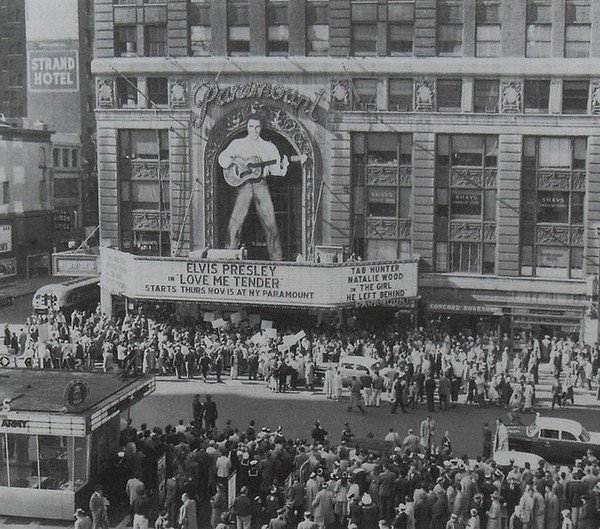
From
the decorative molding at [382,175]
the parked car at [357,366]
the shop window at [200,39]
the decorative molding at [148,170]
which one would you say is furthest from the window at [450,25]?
the parked car at [357,366]

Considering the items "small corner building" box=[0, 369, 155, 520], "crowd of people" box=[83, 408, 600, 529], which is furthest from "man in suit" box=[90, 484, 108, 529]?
"small corner building" box=[0, 369, 155, 520]

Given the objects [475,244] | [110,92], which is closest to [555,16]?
[475,244]

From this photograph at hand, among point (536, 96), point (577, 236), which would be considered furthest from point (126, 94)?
point (577, 236)

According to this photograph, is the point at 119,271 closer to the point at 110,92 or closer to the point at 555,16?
the point at 110,92

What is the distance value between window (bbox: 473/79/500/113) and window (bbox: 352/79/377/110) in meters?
5.13

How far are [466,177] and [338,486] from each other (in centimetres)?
2633

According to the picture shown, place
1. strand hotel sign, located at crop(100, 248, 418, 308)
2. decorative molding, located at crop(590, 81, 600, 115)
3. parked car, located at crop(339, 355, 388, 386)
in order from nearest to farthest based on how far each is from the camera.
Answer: parked car, located at crop(339, 355, 388, 386) < strand hotel sign, located at crop(100, 248, 418, 308) < decorative molding, located at crop(590, 81, 600, 115)

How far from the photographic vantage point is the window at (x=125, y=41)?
4919 centimetres

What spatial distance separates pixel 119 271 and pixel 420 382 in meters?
18.6

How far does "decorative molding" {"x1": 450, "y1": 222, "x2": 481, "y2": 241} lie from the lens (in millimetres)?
46031

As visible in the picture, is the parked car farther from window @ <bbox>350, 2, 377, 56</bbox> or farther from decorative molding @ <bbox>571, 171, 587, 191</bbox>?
window @ <bbox>350, 2, 377, 56</bbox>

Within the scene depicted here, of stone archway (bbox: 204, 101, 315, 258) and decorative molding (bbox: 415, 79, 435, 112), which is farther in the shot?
stone archway (bbox: 204, 101, 315, 258)

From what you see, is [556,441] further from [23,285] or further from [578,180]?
[23,285]

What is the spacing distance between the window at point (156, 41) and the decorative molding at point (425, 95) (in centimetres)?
1390
